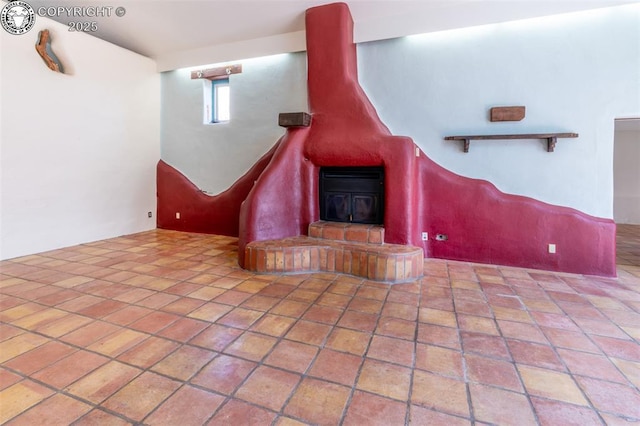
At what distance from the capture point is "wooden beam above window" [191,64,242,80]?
504cm

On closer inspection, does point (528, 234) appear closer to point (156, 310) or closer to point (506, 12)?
point (506, 12)

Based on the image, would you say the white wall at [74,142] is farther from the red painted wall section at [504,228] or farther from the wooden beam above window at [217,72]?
the red painted wall section at [504,228]

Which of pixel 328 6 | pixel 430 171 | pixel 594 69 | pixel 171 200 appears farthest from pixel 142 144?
pixel 594 69

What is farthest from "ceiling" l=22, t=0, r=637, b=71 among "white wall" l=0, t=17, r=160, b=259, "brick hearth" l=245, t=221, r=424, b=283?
"brick hearth" l=245, t=221, r=424, b=283

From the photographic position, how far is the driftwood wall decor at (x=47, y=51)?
3.91m

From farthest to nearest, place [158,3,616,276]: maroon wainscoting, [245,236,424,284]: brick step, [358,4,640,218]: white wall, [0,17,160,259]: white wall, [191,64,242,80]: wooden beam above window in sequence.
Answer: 1. [191,64,242,80]: wooden beam above window
2. [0,17,160,259]: white wall
3. [158,3,616,276]: maroon wainscoting
4. [358,4,640,218]: white wall
5. [245,236,424,284]: brick step

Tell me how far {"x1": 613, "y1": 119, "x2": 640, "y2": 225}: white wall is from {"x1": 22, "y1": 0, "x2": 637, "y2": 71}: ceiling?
4693mm

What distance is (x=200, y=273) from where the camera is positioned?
332 cm

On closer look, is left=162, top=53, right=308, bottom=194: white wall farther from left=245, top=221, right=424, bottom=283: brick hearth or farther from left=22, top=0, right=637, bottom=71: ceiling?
left=245, top=221, right=424, bottom=283: brick hearth

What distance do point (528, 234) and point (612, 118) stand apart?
1503mm

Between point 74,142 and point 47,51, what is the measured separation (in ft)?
3.91

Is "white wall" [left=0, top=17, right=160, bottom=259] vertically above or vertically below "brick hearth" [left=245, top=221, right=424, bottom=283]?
above

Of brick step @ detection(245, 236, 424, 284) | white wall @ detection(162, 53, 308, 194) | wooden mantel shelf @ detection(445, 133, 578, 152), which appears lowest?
brick step @ detection(245, 236, 424, 284)

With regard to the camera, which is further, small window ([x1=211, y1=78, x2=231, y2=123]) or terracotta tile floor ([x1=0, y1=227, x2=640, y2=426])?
small window ([x1=211, y1=78, x2=231, y2=123])
